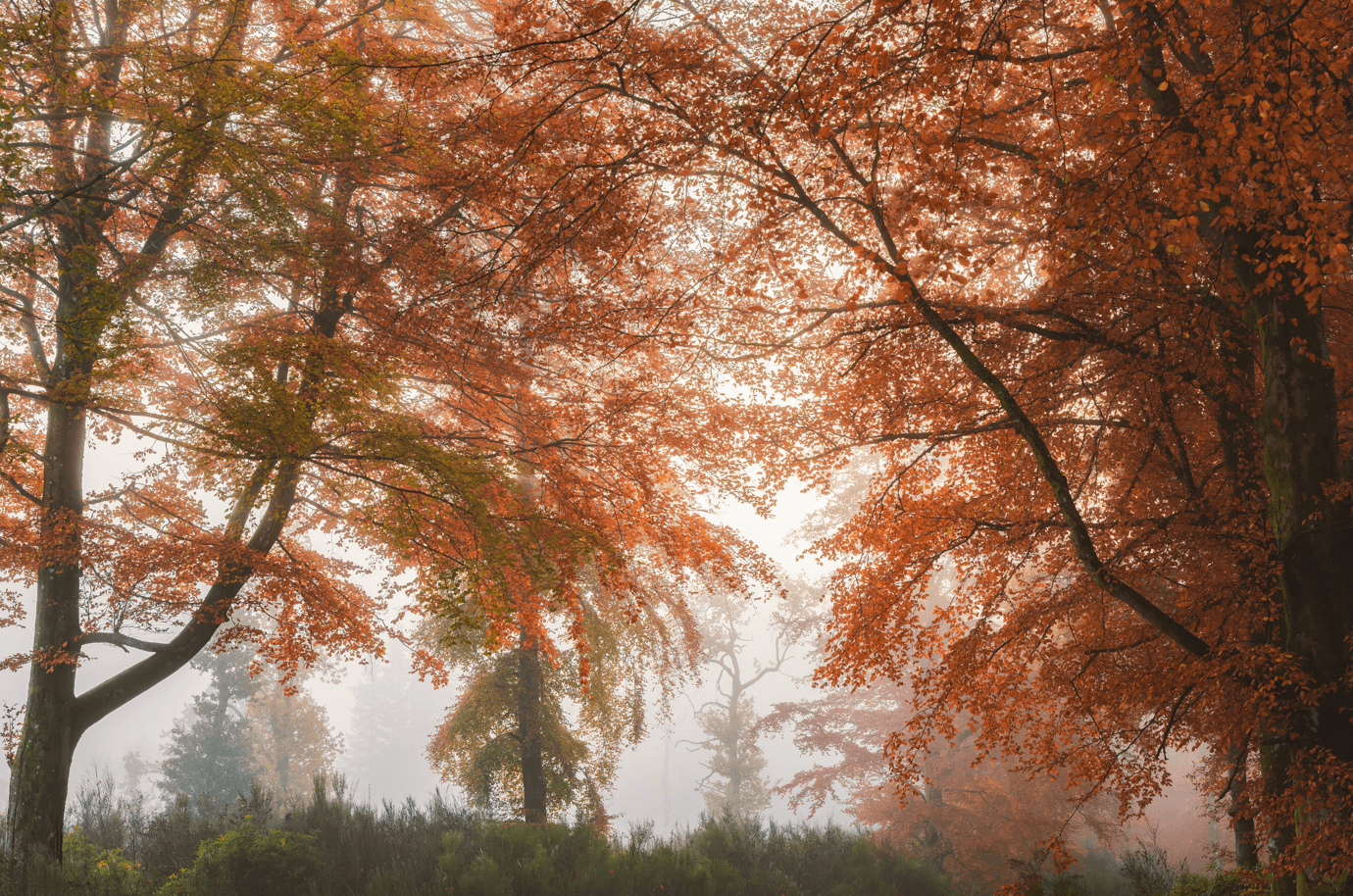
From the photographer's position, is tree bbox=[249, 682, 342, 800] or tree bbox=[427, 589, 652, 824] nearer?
tree bbox=[427, 589, 652, 824]

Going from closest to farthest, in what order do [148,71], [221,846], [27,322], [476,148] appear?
1. [148,71]
2. [476,148]
3. [221,846]
4. [27,322]

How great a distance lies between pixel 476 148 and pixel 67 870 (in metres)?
7.68

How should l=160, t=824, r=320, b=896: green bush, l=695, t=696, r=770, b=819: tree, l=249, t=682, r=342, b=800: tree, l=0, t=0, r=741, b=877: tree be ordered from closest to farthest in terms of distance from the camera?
1. l=0, t=0, r=741, b=877: tree
2. l=160, t=824, r=320, b=896: green bush
3. l=695, t=696, r=770, b=819: tree
4. l=249, t=682, r=342, b=800: tree

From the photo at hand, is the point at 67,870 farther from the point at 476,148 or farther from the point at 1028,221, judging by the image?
the point at 1028,221

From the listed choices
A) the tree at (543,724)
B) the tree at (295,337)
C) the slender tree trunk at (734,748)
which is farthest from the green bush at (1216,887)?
the slender tree trunk at (734,748)

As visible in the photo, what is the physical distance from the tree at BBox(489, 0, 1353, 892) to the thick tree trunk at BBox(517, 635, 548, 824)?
7.90 meters

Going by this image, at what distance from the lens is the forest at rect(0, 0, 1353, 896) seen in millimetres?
3789

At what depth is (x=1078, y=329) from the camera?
489cm

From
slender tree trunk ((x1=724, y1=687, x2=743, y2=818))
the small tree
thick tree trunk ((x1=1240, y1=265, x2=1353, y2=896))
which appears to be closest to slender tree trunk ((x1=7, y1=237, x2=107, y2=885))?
thick tree trunk ((x1=1240, y1=265, x2=1353, y2=896))

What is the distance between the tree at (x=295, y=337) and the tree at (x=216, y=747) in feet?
75.2

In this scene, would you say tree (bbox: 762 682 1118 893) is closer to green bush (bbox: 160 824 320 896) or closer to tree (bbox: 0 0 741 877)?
tree (bbox: 0 0 741 877)

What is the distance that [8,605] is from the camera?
771 cm

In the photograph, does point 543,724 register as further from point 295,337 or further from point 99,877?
point 295,337

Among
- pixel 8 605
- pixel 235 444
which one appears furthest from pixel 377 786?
pixel 235 444
